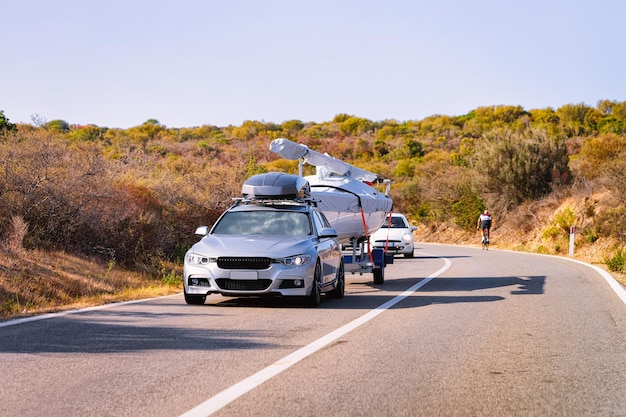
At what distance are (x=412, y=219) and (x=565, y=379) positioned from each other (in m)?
48.7

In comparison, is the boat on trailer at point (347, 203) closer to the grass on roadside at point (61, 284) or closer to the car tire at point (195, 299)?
the grass on roadside at point (61, 284)

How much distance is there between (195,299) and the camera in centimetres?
1321

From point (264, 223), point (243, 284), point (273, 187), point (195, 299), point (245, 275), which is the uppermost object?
point (273, 187)

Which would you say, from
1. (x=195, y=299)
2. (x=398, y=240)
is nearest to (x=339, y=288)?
(x=195, y=299)

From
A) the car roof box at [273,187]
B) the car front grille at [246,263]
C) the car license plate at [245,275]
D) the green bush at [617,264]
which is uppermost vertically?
the car roof box at [273,187]

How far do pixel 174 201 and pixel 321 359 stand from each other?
51.4 ft

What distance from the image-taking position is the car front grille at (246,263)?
12758 mm

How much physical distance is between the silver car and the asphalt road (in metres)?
0.34

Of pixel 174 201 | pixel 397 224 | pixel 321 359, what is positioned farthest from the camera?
pixel 397 224

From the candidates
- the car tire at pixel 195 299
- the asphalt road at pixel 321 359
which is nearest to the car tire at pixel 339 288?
the asphalt road at pixel 321 359

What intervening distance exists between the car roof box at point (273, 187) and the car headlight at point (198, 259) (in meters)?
2.33

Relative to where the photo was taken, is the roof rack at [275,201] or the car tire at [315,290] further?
the roof rack at [275,201]

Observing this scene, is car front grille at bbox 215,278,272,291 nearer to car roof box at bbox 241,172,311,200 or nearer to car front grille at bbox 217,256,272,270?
car front grille at bbox 217,256,272,270

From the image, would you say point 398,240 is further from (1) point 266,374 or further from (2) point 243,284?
(1) point 266,374
